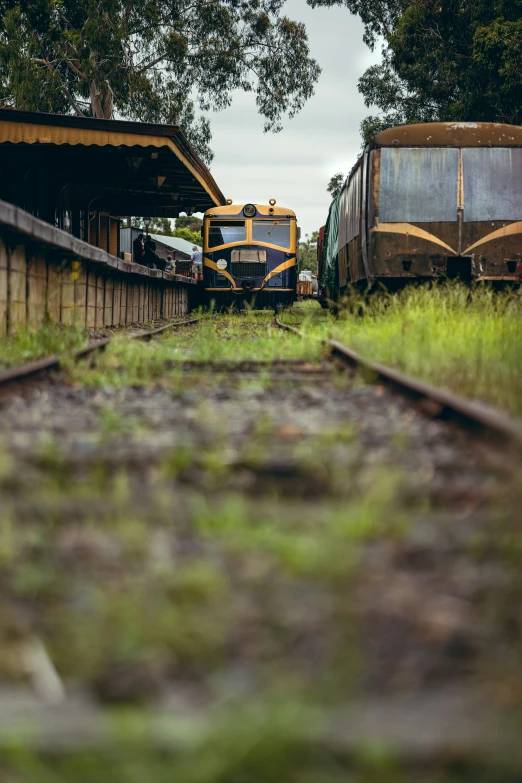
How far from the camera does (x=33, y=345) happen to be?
24.5 ft

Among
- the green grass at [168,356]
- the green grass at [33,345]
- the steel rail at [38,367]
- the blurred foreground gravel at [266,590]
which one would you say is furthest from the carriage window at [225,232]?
the blurred foreground gravel at [266,590]

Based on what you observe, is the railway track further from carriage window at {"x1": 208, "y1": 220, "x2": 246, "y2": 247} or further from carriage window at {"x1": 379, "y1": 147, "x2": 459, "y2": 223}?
carriage window at {"x1": 208, "y1": 220, "x2": 246, "y2": 247}

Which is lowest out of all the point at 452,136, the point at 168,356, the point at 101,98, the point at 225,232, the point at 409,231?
the point at 168,356

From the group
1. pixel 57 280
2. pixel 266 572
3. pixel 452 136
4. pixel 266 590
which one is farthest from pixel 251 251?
pixel 266 590

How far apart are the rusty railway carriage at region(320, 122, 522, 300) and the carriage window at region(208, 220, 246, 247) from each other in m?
9.99

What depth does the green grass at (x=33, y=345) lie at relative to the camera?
6.63 metres

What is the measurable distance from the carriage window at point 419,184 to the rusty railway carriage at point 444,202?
0.05 feet

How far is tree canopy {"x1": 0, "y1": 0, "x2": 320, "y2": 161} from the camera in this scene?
2845 centimetres

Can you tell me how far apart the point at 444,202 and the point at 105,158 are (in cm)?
591

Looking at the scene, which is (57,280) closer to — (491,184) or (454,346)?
(454,346)

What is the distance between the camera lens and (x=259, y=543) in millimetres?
2148

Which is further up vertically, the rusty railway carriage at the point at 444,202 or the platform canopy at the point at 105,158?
the platform canopy at the point at 105,158

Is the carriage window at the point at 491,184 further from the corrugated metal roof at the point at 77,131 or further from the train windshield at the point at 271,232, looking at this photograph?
the train windshield at the point at 271,232

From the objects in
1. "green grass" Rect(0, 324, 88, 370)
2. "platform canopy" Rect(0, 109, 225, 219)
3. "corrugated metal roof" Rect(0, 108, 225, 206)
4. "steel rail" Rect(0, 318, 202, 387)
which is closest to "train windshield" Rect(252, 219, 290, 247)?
"platform canopy" Rect(0, 109, 225, 219)
